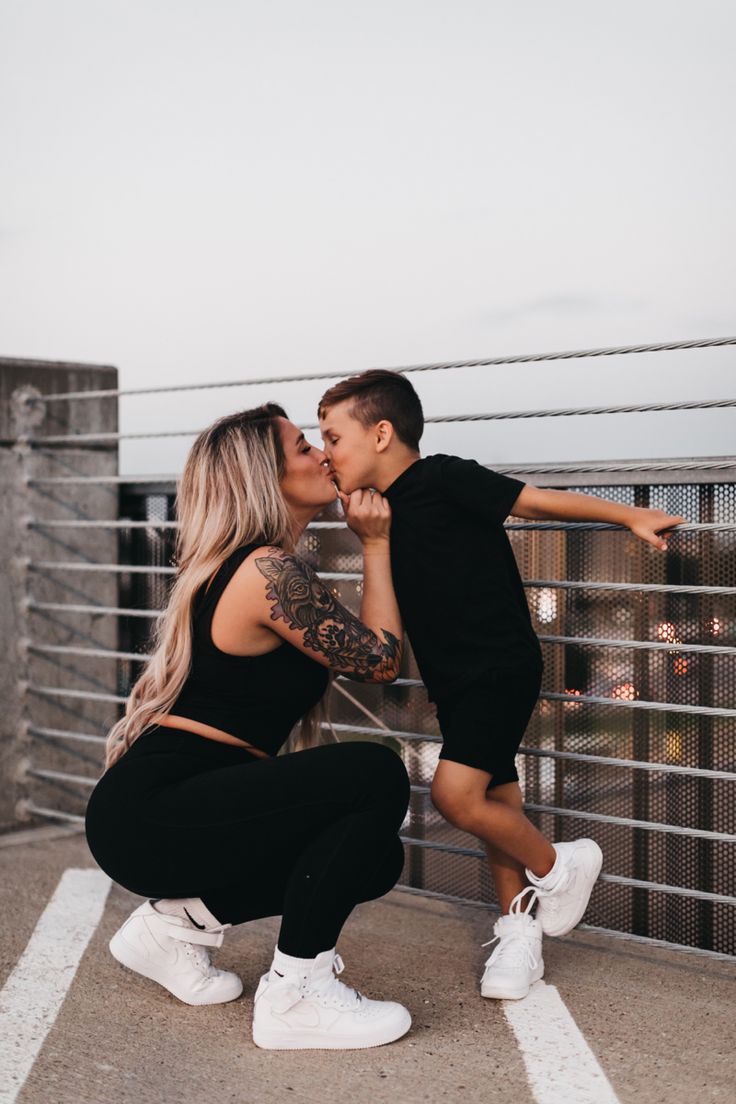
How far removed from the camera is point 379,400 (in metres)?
2.68

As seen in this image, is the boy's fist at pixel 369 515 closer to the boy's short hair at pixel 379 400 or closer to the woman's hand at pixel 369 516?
the woman's hand at pixel 369 516

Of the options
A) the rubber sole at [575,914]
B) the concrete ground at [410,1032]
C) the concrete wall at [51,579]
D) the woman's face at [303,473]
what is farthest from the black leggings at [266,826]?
the concrete wall at [51,579]

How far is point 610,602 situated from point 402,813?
3.90 feet

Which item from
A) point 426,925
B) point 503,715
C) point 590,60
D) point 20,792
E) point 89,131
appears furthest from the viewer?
point 89,131

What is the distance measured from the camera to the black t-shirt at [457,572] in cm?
255

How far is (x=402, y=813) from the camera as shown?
246cm

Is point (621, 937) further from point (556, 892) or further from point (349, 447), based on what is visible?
point (349, 447)

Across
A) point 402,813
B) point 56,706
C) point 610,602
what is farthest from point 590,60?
point 402,813

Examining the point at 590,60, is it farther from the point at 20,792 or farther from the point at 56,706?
the point at 20,792

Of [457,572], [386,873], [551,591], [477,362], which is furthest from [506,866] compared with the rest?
[477,362]

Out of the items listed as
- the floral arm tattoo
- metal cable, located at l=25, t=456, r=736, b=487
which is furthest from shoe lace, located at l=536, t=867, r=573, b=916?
metal cable, located at l=25, t=456, r=736, b=487

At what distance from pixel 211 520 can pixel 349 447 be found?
400 mm

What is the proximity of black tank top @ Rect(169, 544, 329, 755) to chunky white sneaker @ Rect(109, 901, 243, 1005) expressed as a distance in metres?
0.47

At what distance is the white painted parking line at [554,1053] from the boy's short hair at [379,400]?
4.49ft
